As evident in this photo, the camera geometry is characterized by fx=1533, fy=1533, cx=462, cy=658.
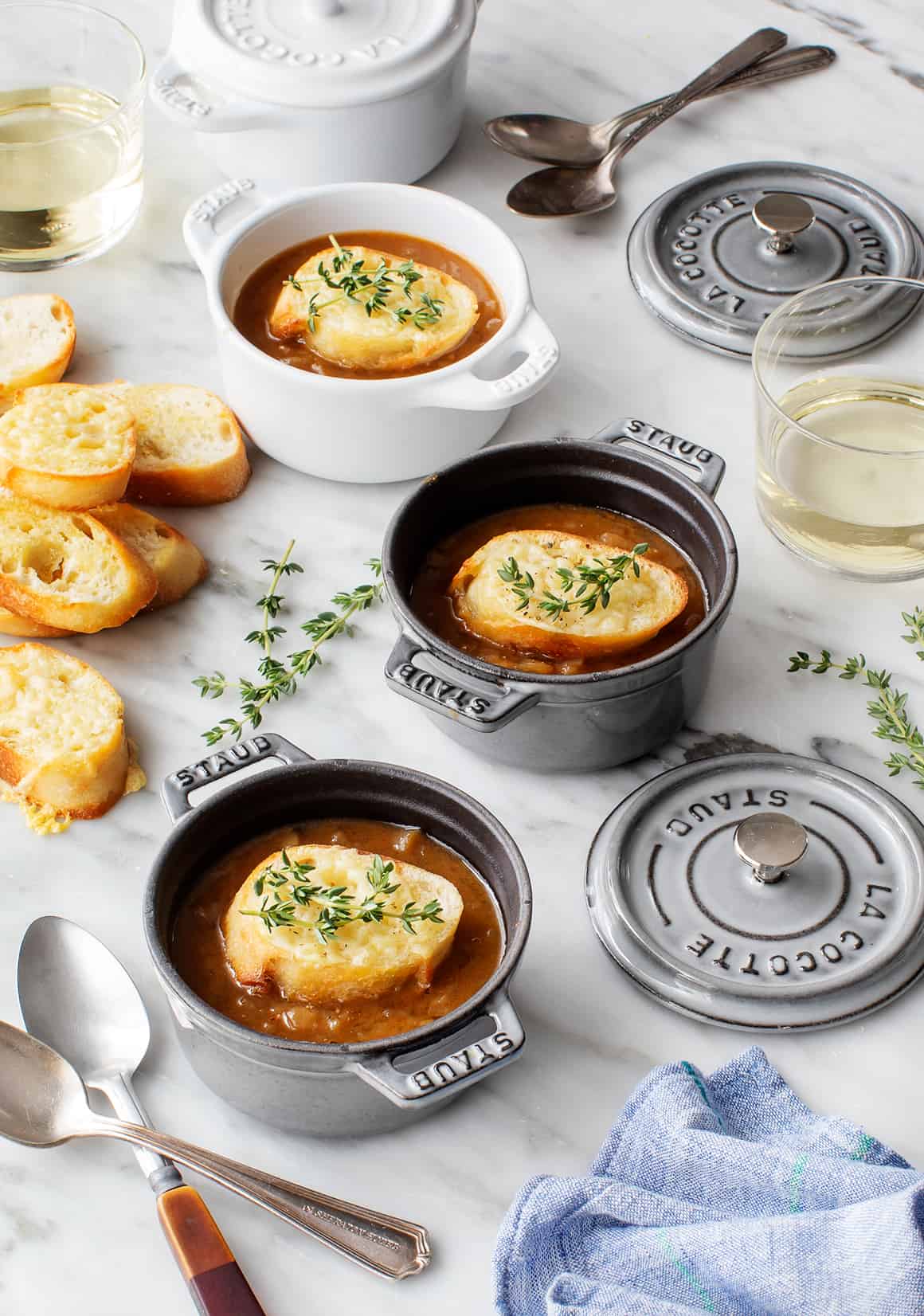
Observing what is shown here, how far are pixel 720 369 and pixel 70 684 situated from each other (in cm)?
91

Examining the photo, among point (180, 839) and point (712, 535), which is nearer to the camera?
point (180, 839)

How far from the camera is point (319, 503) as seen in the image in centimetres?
183

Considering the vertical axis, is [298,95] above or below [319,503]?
above

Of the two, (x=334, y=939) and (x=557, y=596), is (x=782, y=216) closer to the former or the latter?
(x=557, y=596)

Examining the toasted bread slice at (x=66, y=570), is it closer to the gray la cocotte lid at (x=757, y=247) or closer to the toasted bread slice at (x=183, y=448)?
the toasted bread slice at (x=183, y=448)

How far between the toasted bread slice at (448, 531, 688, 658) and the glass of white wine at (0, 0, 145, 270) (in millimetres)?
809

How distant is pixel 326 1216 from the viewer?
1216mm

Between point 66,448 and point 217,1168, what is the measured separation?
799 millimetres

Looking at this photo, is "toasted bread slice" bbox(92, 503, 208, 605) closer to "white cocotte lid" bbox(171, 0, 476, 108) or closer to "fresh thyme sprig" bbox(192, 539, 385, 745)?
"fresh thyme sprig" bbox(192, 539, 385, 745)

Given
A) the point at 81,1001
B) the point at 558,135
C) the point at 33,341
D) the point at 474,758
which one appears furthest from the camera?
the point at 558,135

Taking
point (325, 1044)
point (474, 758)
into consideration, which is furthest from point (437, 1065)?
point (474, 758)

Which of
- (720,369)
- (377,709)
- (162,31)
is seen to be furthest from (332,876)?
(162,31)

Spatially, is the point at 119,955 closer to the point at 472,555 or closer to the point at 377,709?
the point at 377,709

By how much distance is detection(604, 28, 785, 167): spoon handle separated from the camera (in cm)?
215
